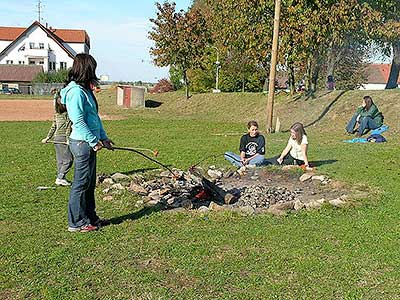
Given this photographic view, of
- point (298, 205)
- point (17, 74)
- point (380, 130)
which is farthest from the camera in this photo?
point (17, 74)

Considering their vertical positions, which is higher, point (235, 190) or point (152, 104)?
point (235, 190)

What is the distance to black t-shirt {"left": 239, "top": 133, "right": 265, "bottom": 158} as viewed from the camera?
1029 cm

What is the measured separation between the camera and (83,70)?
597cm

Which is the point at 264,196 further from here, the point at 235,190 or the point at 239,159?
the point at 239,159

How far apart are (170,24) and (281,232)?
32.5 metres

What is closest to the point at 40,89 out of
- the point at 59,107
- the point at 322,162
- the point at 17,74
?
the point at 17,74

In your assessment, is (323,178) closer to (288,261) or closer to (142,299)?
(288,261)

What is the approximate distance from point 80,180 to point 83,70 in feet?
4.09

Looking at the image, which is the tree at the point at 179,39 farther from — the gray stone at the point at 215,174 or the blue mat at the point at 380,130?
the gray stone at the point at 215,174

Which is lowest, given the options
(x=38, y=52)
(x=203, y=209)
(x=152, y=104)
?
(x=152, y=104)

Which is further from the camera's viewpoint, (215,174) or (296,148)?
(296,148)

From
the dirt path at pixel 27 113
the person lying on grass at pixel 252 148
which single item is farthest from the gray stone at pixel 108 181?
the dirt path at pixel 27 113

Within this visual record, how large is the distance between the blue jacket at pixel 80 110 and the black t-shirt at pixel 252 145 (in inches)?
184

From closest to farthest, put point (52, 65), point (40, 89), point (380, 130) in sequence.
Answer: point (380, 130)
point (40, 89)
point (52, 65)
